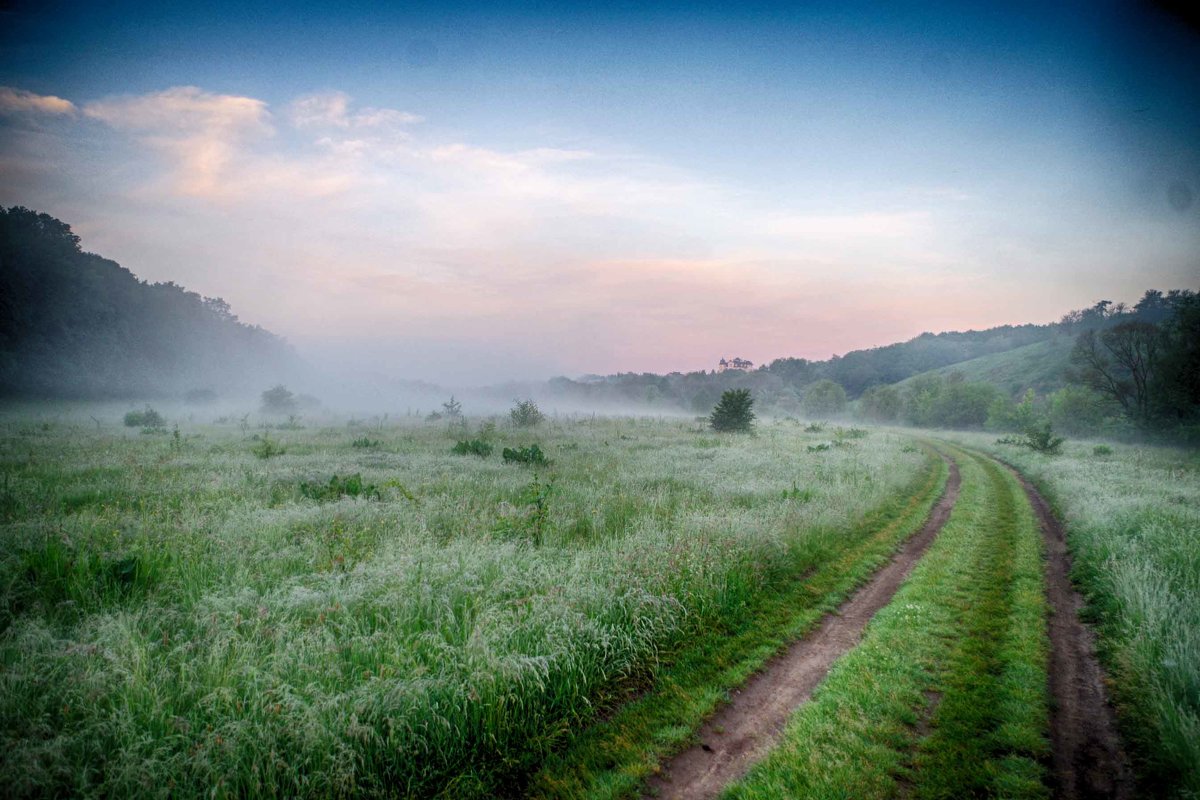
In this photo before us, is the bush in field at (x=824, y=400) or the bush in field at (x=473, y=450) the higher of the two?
the bush in field at (x=824, y=400)

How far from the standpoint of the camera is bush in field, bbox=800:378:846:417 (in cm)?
10538

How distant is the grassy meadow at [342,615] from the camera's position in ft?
12.6

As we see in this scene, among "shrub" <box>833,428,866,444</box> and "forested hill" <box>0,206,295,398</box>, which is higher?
"forested hill" <box>0,206,295,398</box>

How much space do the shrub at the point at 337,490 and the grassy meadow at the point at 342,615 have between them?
60mm

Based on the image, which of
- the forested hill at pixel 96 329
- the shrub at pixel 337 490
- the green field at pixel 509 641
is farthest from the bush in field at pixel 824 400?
the forested hill at pixel 96 329

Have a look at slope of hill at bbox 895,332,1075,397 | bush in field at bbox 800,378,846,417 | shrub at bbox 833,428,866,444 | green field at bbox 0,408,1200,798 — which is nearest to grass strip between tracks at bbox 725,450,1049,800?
green field at bbox 0,408,1200,798

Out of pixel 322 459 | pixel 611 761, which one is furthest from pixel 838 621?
pixel 322 459

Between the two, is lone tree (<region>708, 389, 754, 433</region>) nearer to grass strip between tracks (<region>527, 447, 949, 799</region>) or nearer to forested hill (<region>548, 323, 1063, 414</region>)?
grass strip between tracks (<region>527, 447, 949, 799</region>)

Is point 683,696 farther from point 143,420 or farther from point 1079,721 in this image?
point 143,420

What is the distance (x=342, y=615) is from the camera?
573 cm

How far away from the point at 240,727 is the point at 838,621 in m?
8.07

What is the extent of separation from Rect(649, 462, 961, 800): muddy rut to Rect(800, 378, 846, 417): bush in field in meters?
108

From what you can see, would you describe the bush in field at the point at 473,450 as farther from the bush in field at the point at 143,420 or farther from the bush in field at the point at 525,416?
the bush in field at the point at 143,420

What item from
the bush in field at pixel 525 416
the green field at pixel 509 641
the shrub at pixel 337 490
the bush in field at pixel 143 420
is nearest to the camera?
the green field at pixel 509 641
